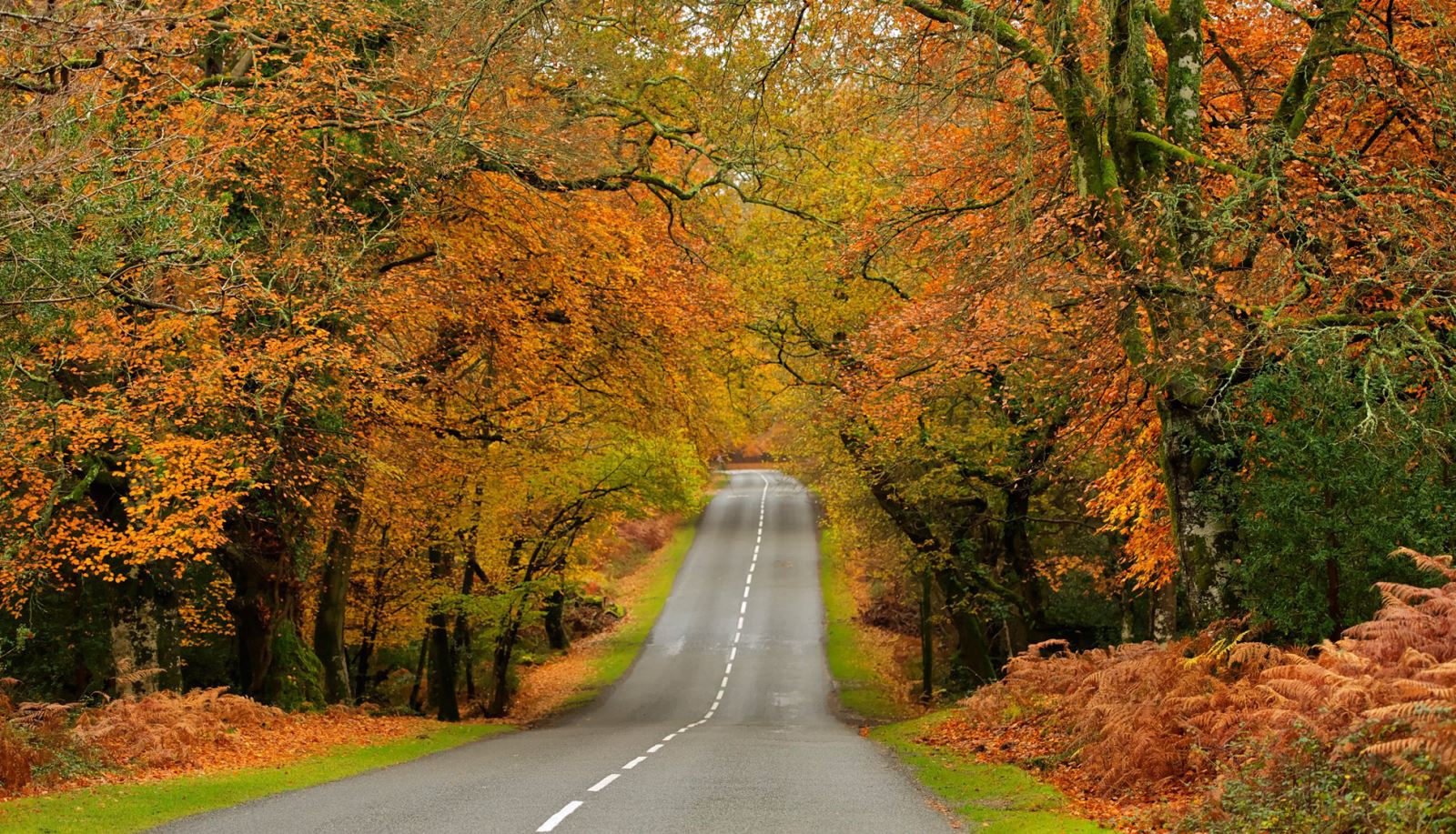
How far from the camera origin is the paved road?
1042cm

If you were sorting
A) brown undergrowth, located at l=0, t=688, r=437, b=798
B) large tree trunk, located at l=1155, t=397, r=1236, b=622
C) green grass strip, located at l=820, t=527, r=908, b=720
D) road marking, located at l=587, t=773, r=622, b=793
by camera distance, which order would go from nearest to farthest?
large tree trunk, located at l=1155, t=397, r=1236, b=622 → road marking, located at l=587, t=773, r=622, b=793 → brown undergrowth, located at l=0, t=688, r=437, b=798 → green grass strip, located at l=820, t=527, r=908, b=720

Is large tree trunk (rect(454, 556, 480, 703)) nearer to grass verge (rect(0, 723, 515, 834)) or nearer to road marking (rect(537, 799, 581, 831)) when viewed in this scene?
grass verge (rect(0, 723, 515, 834))

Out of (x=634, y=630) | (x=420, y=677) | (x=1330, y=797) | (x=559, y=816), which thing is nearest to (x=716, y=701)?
(x=420, y=677)

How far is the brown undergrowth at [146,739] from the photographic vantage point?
13.0 meters

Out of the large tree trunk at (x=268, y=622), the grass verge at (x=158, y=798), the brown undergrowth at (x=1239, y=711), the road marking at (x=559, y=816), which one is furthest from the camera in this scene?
the large tree trunk at (x=268, y=622)

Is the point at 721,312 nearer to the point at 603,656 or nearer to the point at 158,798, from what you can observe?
the point at 158,798

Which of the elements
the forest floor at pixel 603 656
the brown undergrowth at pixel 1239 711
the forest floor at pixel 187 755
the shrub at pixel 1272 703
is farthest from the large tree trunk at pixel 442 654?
the shrub at pixel 1272 703

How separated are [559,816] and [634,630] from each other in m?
38.8

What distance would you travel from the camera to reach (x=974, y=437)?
23.9m

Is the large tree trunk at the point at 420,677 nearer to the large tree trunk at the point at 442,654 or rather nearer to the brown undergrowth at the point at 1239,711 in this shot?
the large tree trunk at the point at 442,654

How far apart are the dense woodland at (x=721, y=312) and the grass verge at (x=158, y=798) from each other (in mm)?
3061

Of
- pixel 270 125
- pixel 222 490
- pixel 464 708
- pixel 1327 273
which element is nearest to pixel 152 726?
pixel 222 490

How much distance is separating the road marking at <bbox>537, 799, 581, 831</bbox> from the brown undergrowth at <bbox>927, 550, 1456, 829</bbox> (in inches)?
195

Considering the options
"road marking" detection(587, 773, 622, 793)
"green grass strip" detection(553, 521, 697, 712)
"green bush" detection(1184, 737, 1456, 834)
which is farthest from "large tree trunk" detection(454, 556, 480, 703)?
"green bush" detection(1184, 737, 1456, 834)
